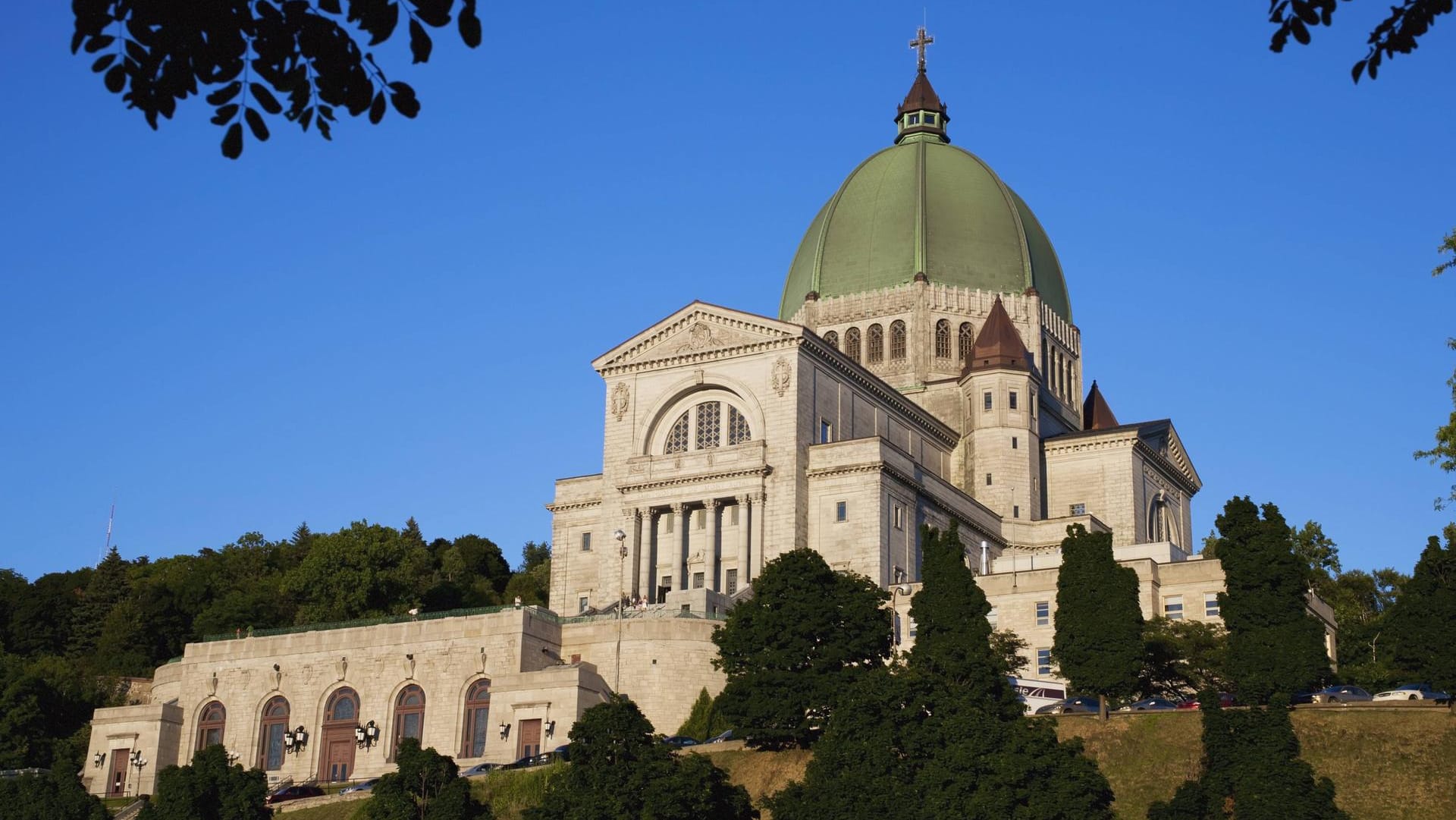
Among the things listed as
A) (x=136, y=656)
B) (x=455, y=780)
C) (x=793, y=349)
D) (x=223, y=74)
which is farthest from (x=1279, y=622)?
(x=136, y=656)

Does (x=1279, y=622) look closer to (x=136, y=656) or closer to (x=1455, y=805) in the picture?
(x=1455, y=805)

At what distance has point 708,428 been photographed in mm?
90875

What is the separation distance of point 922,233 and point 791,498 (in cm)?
2832

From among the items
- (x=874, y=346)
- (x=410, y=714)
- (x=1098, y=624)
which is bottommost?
(x=410, y=714)

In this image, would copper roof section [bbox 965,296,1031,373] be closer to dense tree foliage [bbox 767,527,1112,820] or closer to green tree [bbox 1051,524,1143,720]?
green tree [bbox 1051,524,1143,720]

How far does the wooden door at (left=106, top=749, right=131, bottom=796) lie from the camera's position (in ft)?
254

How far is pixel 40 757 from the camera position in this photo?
257 feet

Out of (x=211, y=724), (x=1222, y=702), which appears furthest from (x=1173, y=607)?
(x=211, y=724)

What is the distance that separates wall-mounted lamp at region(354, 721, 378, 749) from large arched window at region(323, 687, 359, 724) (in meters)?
1.50

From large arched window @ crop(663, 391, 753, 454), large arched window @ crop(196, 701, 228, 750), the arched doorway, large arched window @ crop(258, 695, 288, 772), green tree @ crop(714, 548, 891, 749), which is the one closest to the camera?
green tree @ crop(714, 548, 891, 749)

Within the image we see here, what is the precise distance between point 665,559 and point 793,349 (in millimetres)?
11960

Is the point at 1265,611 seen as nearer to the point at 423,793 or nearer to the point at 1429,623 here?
the point at 1429,623

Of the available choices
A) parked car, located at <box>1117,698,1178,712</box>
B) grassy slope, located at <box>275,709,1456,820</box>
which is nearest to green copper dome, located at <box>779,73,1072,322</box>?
parked car, located at <box>1117,698,1178,712</box>

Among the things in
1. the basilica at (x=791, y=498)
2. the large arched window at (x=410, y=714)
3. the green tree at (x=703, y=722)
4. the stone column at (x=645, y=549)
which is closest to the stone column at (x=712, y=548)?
the basilica at (x=791, y=498)
